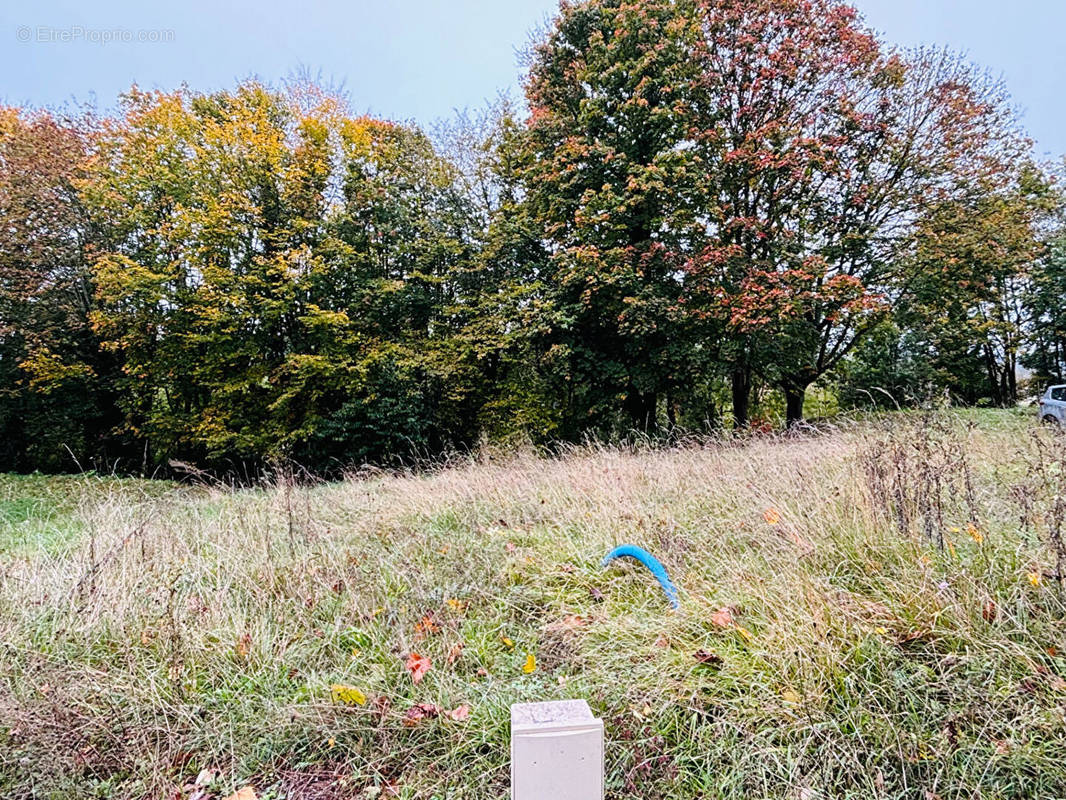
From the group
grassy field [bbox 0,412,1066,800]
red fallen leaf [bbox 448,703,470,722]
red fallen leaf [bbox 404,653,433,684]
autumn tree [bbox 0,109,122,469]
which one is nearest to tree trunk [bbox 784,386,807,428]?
grassy field [bbox 0,412,1066,800]

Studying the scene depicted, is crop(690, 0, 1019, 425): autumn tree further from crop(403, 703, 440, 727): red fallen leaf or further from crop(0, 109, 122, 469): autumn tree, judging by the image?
crop(0, 109, 122, 469): autumn tree

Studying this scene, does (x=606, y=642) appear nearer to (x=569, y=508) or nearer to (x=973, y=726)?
(x=973, y=726)

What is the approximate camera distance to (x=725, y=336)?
377 inches

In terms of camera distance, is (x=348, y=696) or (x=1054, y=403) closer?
(x=348, y=696)

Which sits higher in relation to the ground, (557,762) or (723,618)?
(557,762)

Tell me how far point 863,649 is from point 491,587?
1804mm

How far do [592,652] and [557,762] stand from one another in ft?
3.75

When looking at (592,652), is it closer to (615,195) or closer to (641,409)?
(615,195)

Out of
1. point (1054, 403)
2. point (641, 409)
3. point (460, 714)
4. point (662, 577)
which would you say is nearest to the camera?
point (460, 714)

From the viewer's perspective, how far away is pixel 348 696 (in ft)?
6.43

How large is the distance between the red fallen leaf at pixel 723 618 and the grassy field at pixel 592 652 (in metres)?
0.02

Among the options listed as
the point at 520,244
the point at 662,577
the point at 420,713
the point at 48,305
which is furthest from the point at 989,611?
the point at 48,305

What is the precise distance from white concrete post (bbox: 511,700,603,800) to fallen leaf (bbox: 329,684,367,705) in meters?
1.12

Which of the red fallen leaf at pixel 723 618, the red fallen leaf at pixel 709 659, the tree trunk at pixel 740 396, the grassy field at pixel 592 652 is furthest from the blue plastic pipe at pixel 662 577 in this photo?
the tree trunk at pixel 740 396
